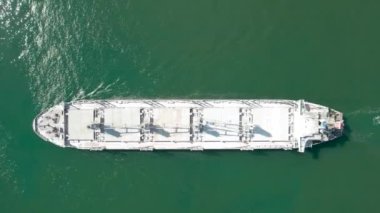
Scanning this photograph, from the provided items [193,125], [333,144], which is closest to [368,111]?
[333,144]

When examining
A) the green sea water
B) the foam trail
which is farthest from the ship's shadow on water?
the foam trail

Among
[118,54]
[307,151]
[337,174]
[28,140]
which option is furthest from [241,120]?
[28,140]

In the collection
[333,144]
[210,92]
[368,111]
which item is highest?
[210,92]

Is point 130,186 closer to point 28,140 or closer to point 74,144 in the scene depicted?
point 74,144

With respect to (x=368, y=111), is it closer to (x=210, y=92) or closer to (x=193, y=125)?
(x=210, y=92)

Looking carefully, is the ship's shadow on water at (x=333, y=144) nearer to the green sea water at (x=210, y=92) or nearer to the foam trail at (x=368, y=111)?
the green sea water at (x=210, y=92)
